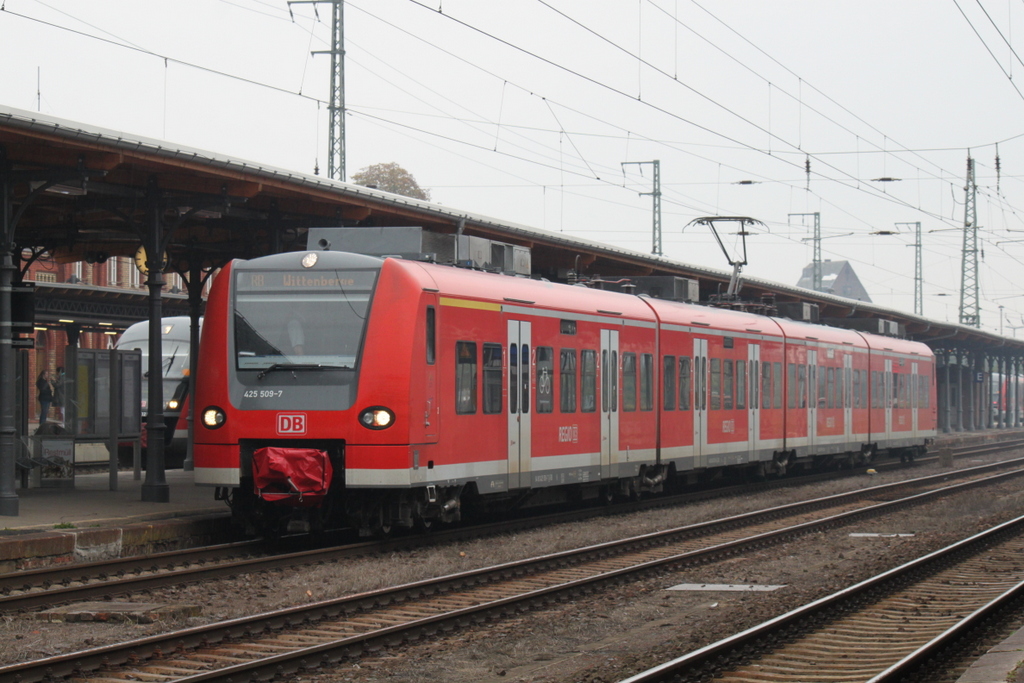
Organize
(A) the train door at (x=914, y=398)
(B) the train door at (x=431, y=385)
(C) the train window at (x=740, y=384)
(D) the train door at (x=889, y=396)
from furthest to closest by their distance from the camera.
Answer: (A) the train door at (x=914, y=398)
(D) the train door at (x=889, y=396)
(C) the train window at (x=740, y=384)
(B) the train door at (x=431, y=385)

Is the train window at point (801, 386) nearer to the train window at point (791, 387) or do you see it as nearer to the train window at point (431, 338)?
the train window at point (791, 387)

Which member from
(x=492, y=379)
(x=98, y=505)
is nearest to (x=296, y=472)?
(x=492, y=379)

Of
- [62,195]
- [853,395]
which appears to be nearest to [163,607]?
[62,195]

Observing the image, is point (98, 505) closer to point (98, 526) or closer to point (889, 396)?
point (98, 526)

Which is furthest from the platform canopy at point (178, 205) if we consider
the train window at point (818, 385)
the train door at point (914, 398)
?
the train door at point (914, 398)

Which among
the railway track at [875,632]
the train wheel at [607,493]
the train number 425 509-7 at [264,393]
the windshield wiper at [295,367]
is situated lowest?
the railway track at [875,632]

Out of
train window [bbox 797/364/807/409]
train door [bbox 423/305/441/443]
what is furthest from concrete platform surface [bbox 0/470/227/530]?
train window [bbox 797/364/807/409]

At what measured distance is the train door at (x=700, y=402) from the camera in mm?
20391

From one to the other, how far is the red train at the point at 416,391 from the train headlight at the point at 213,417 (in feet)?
0.06

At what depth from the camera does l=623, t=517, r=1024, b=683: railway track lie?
7.70 m

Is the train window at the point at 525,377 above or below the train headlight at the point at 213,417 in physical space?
above

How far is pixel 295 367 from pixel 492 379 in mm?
2476

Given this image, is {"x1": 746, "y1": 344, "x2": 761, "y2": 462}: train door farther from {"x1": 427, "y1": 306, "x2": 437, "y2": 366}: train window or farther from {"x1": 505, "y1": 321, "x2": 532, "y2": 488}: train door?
{"x1": 427, "y1": 306, "x2": 437, "y2": 366}: train window

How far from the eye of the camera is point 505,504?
52.6 ft
